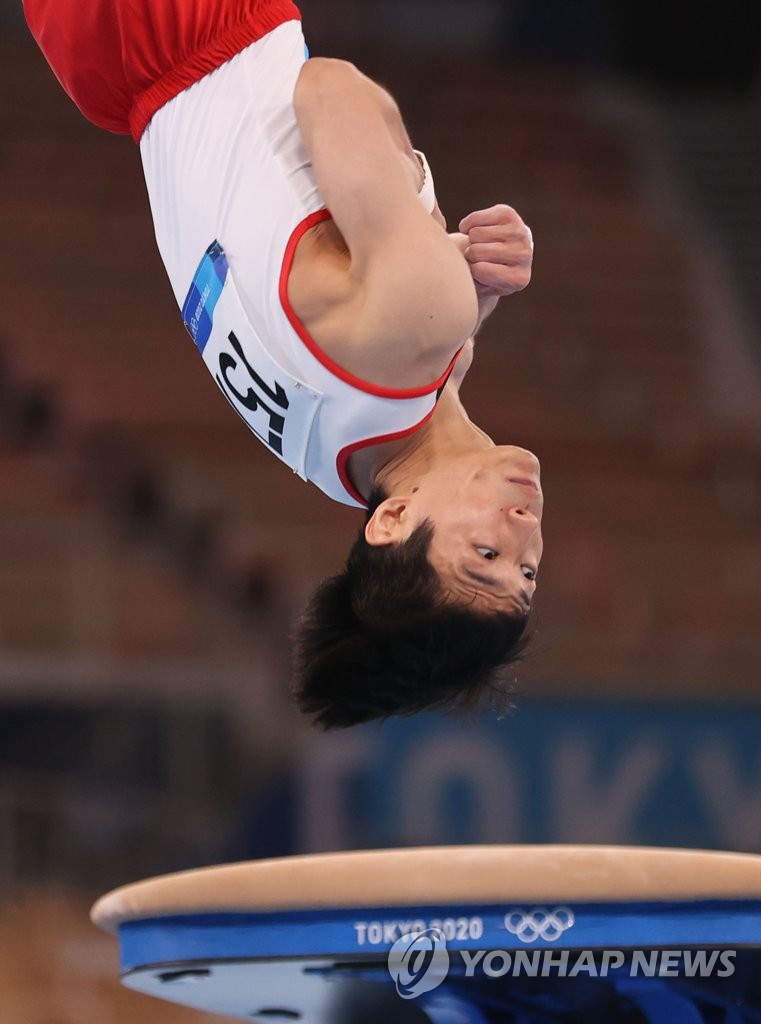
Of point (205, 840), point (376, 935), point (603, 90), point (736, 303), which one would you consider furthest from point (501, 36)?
point (376, 935)

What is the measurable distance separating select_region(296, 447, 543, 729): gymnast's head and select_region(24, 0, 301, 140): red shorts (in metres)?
0.82

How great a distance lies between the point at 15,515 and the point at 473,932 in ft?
15.3

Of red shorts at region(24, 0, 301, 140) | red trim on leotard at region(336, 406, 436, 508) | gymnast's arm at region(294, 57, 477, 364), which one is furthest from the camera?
red shorts at region(24, 0, 301, 140)

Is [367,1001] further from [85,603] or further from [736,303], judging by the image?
[736,303]

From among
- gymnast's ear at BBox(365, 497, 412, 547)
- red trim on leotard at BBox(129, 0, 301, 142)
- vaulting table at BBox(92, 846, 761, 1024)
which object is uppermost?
red trim on leotard at BBox(129, 0, 301, 142)

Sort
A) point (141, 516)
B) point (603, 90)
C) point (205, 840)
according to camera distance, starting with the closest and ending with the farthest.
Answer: point (205, 840) < point (141, 516) < point (603, 90)

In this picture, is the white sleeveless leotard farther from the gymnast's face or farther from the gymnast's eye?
the gymnast's eye

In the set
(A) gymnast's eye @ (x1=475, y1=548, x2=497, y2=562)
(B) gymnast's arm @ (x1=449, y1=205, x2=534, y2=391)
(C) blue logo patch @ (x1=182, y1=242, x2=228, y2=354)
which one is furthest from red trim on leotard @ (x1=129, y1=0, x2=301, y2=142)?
(A) gymnast's eye @ (x1=475, y1=548, x2=497, y2=562)

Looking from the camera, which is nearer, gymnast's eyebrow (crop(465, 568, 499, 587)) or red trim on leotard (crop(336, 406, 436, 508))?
red trim on leotard (crop(336, 406, 436, 508))

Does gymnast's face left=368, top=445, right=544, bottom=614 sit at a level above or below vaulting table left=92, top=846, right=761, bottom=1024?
above

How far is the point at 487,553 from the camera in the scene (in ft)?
8.91

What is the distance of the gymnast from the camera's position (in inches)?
95.8

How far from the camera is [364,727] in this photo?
19.1ft

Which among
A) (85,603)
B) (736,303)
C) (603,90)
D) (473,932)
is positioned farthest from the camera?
(603,90)
